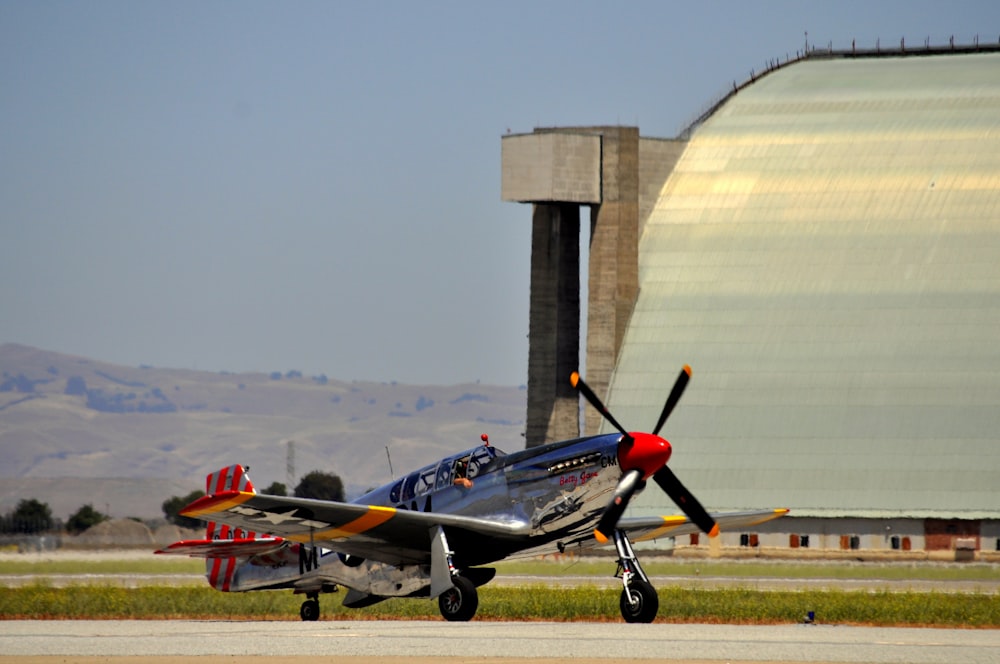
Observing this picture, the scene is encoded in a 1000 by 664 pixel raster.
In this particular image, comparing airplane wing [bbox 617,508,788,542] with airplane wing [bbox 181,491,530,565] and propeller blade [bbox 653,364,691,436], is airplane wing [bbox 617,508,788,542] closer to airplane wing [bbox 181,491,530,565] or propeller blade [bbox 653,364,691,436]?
propeller blade [bbox 653,364,691,436]

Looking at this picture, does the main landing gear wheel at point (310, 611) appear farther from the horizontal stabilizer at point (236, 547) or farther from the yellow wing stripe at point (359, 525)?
the yellow wing stripe at point (359, 525)

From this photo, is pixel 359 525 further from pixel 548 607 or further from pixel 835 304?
pixel 835 304

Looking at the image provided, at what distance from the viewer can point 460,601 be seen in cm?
2906

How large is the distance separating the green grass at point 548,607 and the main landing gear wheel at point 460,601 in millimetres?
3167

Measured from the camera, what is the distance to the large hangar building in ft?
242

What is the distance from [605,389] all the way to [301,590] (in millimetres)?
49783

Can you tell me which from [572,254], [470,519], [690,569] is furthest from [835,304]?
[470,519]

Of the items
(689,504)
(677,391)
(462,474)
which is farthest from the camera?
(462,474)

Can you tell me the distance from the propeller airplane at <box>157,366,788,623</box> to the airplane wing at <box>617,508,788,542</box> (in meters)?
0.10

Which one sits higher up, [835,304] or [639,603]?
[835,304]

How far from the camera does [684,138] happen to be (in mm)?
89438

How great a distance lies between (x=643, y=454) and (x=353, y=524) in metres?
5.71

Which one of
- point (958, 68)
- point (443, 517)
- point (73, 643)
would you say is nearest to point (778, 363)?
point (958, 68)

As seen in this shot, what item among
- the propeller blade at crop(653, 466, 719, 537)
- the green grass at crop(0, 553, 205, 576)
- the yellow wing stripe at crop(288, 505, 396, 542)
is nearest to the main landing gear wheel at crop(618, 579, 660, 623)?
the propeller blade at crop(653, 466, 719, 537)
